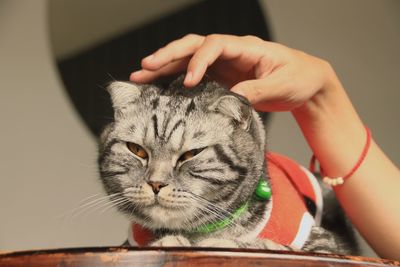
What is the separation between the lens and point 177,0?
134 centimetres

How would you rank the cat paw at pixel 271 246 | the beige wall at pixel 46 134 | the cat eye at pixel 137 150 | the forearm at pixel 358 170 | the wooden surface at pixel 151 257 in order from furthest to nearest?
the beige wall at pixel 46 134 < the forearm at pixel 358 170 < the cat eye at pixel 137 150 < the cat paw at pixel 271 246 < the wooden surface at pixel 151 257

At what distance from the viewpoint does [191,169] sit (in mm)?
707

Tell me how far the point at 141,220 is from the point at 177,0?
30.6 inches

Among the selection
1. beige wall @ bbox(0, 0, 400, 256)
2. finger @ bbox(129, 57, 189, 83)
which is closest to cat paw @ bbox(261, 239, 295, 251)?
finger @ bbox(129, 57, 189, 83)

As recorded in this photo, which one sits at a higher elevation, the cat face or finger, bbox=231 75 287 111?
finger, bbox=231 75 287 111

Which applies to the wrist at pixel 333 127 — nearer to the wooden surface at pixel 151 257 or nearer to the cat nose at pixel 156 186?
the cat nose at pixel 156 186

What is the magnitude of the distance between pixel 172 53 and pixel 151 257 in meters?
0.43

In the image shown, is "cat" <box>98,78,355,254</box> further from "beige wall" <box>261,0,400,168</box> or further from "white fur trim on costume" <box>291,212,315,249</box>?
"beige wall" <box>261,0,400,168</box>

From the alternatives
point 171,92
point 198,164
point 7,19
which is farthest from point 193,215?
point 7,19

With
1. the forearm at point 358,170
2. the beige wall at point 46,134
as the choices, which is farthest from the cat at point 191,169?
the beige wall at point 46,134

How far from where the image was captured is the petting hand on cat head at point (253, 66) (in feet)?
2.45

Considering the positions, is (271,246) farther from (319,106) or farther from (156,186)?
(319,106)

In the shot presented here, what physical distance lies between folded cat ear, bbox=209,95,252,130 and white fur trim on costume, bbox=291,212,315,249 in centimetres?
18

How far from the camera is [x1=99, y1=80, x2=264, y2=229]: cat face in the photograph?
688mm
